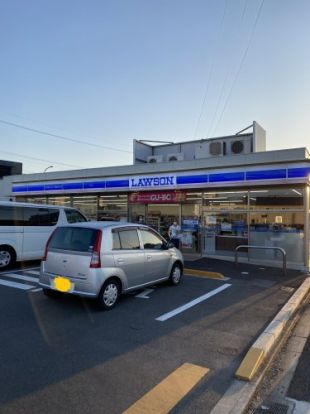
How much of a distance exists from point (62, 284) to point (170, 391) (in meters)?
3.46

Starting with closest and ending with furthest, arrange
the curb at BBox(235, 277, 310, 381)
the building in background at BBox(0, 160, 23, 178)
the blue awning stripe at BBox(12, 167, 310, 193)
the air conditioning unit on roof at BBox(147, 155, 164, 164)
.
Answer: the curb at BBox(235, 277, 310, 381) < the blue awning stripe at BBox(12, 167, 310, 193) < the air conditioning unit on roof at BBox(147, 155, 164, 164) < the building in background at BBox(0, 160, 23, 178)

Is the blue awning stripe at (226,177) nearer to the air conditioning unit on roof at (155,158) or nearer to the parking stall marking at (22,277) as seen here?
the air conditioning unit on roof at (155,158)

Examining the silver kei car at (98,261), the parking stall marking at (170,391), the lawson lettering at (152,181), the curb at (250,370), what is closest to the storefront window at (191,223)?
the lawson lettering at (152,181)

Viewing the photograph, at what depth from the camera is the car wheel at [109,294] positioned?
6.46m

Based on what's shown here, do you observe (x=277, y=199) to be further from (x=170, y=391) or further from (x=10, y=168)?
(x=10, y=168)

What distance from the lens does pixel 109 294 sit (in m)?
6.66

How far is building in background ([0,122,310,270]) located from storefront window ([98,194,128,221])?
49 mm

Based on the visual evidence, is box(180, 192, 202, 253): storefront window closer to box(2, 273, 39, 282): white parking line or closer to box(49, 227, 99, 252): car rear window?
box(2, 273, 39, 282): white parking line

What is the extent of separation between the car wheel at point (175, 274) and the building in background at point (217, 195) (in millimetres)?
5147

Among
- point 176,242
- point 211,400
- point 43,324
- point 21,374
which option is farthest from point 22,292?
point 176,242

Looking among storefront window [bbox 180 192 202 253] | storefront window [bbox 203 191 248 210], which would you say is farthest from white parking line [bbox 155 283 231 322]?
storefront window [bbox 180 192 202 253]

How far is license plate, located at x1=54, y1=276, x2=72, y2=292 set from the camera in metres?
6.50

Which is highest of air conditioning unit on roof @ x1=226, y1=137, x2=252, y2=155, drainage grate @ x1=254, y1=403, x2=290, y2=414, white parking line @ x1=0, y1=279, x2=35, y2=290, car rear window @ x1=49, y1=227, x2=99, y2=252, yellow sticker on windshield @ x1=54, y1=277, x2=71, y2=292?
air conditioning unit on roof @ x1=226, y1=137, x2=252, y2=155

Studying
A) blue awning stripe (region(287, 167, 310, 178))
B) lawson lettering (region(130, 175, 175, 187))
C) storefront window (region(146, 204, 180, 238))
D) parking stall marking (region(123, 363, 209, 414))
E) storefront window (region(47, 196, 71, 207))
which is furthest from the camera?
storefront window (region(47, 196, 71, 207))
